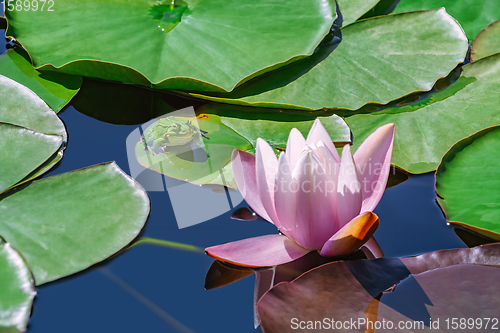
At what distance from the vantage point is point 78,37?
1688mm

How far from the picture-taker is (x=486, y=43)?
5.94 feet

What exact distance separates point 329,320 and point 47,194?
0.95 m

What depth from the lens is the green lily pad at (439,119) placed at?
1.45 m

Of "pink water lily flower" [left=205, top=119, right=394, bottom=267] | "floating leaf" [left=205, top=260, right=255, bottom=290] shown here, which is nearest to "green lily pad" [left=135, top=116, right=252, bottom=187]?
"pink water lily flower" [left=205, top=119, right=394, bottom=267]

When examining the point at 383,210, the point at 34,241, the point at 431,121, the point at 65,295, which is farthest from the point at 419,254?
the point at 34,241

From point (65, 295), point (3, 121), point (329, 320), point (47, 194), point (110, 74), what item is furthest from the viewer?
point (110, 74)

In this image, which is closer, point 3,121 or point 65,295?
point 65,295

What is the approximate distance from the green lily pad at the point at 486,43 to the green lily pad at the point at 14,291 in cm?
195

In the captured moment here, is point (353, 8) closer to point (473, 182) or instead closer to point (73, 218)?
point (473, 182)

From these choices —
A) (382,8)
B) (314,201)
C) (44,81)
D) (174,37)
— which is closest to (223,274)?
(314,201)

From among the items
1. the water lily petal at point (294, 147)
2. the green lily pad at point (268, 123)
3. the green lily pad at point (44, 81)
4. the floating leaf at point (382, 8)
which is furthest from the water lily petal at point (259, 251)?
the floating leaf at point (382, 8)

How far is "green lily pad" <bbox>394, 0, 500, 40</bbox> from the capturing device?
1929mm

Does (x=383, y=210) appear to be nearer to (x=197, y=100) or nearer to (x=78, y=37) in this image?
(x=197, y=100)

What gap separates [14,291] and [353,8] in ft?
6.16
